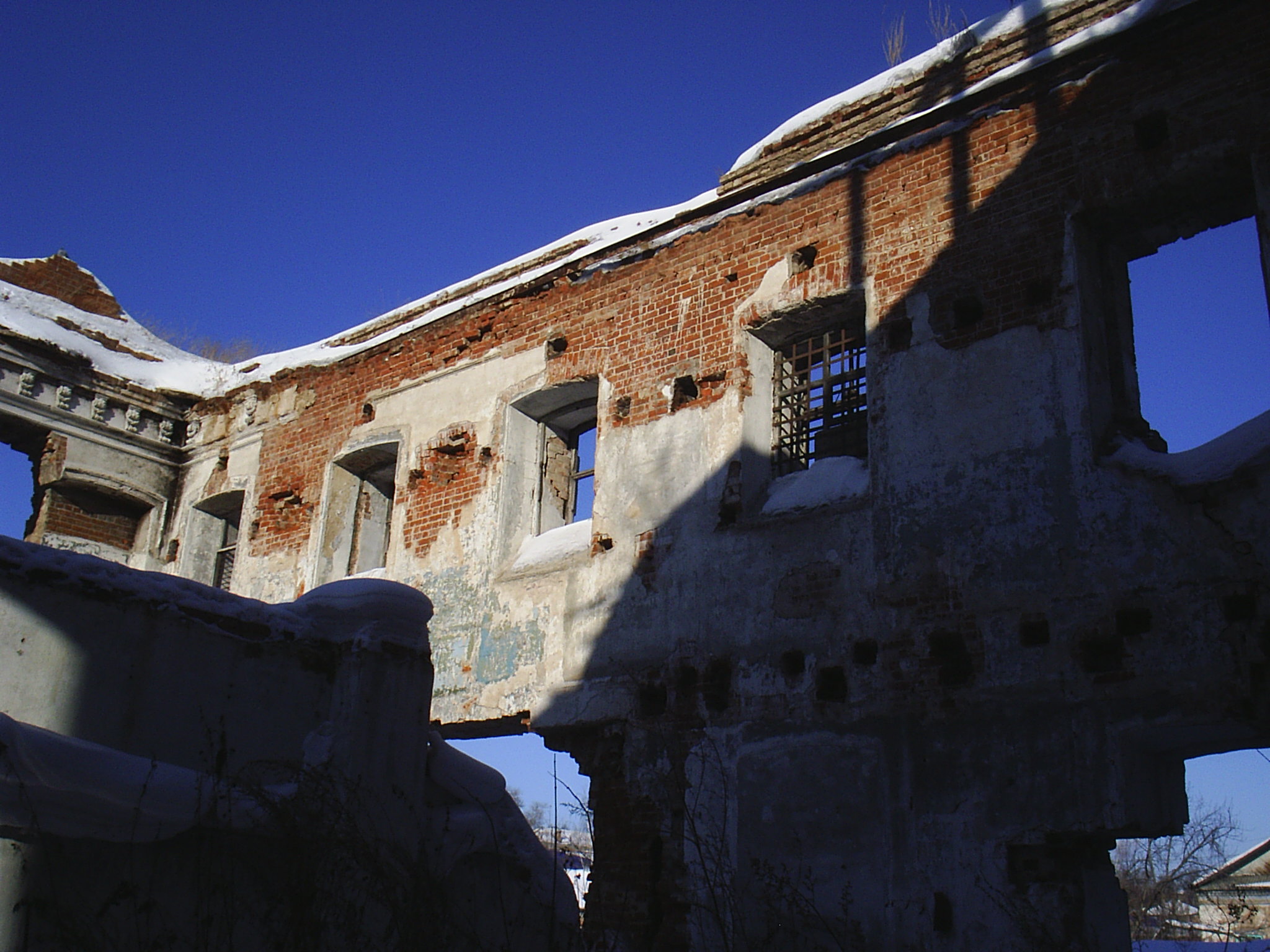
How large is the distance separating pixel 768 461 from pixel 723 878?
9.67 feet

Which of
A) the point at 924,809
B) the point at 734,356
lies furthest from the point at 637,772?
the point at 734,356

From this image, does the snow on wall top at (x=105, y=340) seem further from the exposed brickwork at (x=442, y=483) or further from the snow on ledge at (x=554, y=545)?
the snow on ledge at (x=554, y=545)

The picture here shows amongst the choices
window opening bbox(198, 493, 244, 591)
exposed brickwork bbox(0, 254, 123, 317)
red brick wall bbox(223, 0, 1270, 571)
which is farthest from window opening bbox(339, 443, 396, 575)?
exposed brickwork bbox(0, 254, 123, 317)

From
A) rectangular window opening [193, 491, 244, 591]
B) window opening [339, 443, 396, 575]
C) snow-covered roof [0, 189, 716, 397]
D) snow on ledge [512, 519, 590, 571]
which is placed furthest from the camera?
rectangular window opening [193, 491, 244, 591]

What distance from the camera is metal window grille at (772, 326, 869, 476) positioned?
8.26 metres

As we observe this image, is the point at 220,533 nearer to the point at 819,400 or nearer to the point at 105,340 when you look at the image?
the point at 105,340

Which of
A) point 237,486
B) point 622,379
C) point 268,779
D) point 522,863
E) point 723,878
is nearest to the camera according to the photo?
point 268,779

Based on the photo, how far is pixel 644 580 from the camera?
329 inches

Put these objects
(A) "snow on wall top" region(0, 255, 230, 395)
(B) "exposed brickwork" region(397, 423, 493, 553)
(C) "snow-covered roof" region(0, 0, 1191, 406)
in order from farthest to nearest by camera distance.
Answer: (A) "snow on wall top" region(0, 255, 230, 395)
(B) "exposed brickwork" region(397, 423, 493, 553)
(C) "snow-covered roof" region(0, 0, 1191, 406)

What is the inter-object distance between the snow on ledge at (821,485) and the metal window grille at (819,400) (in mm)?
206

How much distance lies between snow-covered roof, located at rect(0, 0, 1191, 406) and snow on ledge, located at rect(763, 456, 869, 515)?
2223 mm

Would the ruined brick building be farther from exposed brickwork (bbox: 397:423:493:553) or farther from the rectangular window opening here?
the rectangular window opening

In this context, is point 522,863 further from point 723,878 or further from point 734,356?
point 734,356

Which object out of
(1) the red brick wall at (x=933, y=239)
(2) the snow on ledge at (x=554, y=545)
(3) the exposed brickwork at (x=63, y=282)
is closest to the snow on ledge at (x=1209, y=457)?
(1) the red brick wall at (x=933, y=239)
